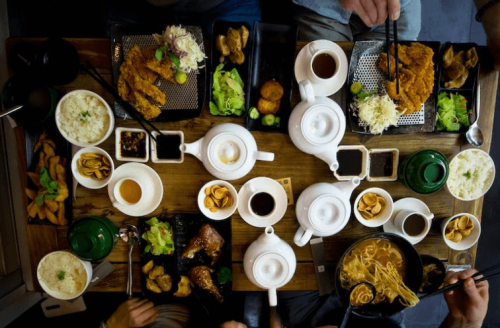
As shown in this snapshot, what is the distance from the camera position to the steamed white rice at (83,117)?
1.94 meters

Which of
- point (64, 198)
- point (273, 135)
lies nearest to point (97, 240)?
point (64, 198)

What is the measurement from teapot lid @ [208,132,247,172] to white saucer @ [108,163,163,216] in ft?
1.34

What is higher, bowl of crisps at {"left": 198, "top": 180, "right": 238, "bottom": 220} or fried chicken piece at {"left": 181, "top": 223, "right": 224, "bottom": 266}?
bowl of crisps at {"left": 198, "top": 180, "right": 238, "bottom": 220}

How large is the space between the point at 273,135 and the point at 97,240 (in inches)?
47.4

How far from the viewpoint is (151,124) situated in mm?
2010

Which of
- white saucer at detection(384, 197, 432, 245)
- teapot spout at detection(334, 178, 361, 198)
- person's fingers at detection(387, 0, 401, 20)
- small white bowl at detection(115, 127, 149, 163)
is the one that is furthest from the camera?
white saucer at detection(384, 197, 432, 245)

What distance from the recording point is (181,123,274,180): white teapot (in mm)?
1915

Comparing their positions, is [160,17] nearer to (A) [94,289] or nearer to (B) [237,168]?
(B) [237,168]

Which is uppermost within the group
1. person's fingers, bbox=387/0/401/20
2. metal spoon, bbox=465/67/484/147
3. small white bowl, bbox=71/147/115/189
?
person's fingers, bbox=387/0/401/20

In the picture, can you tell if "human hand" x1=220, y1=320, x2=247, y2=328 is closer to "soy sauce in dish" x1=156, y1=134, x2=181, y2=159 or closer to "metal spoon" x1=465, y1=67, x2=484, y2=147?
"soy sauce in dish" x1=156, y1=134, x2=181, y2=159

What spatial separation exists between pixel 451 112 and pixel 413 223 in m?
0.72

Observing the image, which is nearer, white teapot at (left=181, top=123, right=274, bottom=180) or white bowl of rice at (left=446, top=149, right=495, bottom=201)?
white teapot at (left=181, top=123, right=274, bottom=180)

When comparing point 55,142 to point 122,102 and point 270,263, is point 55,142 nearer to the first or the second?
point 122,102

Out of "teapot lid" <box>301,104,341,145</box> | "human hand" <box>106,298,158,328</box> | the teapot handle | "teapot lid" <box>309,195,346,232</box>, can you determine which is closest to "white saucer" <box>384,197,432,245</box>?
"teapot lid" <box>309,195,346,232</box>
